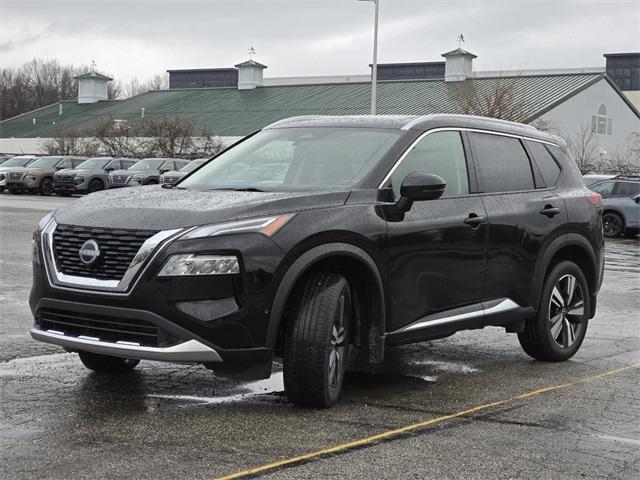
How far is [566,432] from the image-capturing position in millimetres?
5930

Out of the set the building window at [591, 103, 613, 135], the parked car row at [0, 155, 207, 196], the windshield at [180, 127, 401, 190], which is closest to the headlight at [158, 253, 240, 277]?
the windshield at [180, 127, 401, 190]

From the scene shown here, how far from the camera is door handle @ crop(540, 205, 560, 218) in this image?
26.5ft

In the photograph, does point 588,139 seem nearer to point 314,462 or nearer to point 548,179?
point 548,179

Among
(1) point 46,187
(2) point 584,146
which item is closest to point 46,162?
(1) point 46,187

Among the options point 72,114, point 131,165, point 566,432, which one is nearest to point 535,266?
point 566,432

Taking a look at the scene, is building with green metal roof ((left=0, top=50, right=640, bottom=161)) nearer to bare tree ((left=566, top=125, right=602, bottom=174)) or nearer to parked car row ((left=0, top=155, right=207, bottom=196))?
bare tree ((left=566, top=125, right=602, bottom=174))

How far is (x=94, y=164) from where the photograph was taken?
137 feet

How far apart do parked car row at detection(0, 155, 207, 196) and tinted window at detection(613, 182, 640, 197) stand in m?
17.8

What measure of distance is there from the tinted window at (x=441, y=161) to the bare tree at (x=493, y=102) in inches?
1366

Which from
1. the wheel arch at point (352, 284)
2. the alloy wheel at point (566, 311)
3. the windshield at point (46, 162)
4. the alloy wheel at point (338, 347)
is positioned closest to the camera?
the wheel arch at point (352, 284)

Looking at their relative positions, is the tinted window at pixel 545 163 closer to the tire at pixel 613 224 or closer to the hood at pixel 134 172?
the tire at pixel 613 224

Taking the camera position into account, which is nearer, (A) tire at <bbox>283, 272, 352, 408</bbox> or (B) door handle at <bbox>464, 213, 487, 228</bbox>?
(A) tire at <bbox>283, 272, 352, 408</bbox>

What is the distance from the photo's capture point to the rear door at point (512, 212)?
24.7ft

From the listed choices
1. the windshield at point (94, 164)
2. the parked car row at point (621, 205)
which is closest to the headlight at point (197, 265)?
the parked car row at point (621, 205)
